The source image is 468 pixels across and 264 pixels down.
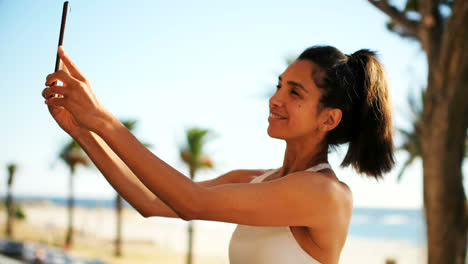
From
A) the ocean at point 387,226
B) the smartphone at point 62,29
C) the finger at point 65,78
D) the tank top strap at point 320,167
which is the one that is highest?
the smartphone at point 62,29

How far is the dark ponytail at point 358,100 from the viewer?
1046mm

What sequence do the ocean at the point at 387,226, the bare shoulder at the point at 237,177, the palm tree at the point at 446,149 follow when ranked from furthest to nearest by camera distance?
the ocean at the point at 387,226 → the palm tree at the point at 446,149 → the bare shoulder at the point at 237,177

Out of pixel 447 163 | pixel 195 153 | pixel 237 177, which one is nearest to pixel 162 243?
pixel 195 153

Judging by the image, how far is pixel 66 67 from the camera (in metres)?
0.84

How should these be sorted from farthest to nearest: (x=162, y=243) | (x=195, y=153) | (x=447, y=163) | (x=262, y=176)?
(x=162, y=243) < (x=195, y=153) < (x=447, y=163) < (x=262, y=176)

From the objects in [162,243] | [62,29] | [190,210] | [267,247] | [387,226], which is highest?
[62,29]

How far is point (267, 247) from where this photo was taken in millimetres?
982

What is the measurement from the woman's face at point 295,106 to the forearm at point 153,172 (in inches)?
12.5

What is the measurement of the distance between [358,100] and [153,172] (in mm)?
558

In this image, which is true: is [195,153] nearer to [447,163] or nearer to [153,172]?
[447,163]

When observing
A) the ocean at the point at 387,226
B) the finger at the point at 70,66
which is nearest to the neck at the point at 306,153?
the finger at the point at 70,66

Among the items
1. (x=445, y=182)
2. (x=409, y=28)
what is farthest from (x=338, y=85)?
(x=409, y=28)

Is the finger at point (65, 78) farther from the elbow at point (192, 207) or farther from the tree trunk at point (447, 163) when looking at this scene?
the tree trunk at point (447, 163)

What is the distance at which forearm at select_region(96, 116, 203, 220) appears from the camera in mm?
738
